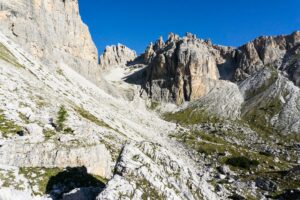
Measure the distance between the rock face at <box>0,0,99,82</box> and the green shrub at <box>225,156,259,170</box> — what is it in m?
87.0

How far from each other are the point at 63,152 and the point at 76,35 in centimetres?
17535

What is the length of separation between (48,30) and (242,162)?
11504 cm

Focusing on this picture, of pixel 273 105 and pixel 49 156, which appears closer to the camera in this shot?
pixel 49 156

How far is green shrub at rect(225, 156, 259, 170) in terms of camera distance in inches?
3679

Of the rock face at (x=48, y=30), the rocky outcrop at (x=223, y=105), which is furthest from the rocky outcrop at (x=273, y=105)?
the rock face at (x=48, y=30)

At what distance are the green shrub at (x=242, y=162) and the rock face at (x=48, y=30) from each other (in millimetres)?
87048

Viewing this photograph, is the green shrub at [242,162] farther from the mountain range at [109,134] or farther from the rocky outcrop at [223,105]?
the rocky outcrop at [223,105]

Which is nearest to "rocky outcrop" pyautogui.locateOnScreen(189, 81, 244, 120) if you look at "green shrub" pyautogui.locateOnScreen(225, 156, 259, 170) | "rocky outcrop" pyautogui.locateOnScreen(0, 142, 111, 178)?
"green shrub" pyautogui.locateOnScreen(225, 156, 259, 170)

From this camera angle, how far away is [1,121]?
37.7m

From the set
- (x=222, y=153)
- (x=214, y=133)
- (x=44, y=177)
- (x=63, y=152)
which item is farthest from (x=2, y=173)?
(x=214, y=133)

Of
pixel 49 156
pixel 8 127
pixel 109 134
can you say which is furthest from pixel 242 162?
pixel 49 156

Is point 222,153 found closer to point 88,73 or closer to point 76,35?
point 88,73

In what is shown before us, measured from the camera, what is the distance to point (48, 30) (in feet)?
548

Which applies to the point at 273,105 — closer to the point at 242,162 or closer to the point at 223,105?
the point at 223,105
